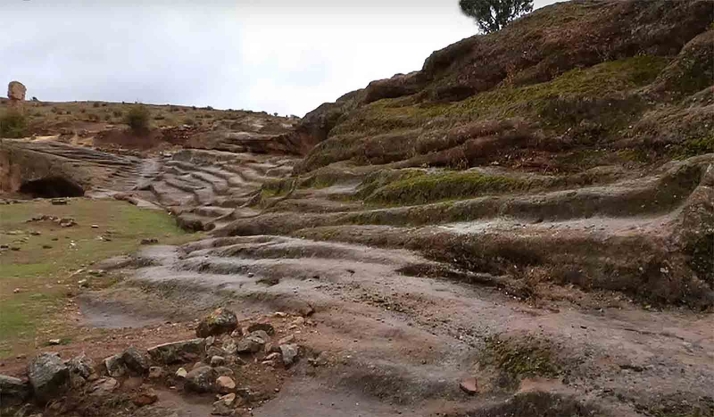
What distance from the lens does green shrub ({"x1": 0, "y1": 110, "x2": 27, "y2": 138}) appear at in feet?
135

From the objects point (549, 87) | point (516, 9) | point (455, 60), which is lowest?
point (549, 87)

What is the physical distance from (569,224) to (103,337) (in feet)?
19.2

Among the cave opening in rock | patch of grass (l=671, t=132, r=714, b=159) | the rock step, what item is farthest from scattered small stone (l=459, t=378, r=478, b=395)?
the cave opening in rock

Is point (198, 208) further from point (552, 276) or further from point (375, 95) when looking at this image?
point (552, 276)

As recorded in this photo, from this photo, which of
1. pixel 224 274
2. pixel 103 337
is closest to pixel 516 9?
pixel 224 274

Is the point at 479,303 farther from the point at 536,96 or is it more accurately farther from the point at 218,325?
the point at 536,96

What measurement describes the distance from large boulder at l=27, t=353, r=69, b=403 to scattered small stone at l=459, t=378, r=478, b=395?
3.38 meters

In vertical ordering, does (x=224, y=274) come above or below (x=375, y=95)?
below

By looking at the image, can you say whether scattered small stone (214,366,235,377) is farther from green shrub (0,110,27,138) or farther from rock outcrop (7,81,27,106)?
rock outcrop (7,81,27,106)

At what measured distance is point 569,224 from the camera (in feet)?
23.4

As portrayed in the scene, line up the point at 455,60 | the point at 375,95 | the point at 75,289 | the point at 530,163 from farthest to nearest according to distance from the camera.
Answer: the point at 375,95
the point at 455,60
the point at 75,289
the point at 530,163

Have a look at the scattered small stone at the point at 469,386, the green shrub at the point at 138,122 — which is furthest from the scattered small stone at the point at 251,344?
the green shrub at the point at 138,122

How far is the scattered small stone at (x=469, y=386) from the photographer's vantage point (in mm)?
4662

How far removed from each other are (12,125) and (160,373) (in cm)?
4441
